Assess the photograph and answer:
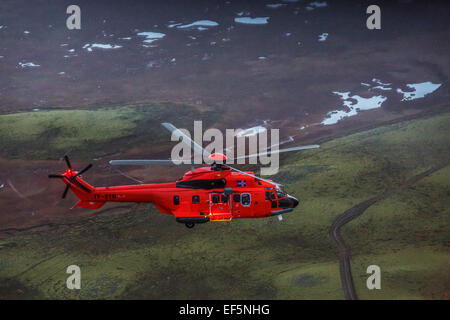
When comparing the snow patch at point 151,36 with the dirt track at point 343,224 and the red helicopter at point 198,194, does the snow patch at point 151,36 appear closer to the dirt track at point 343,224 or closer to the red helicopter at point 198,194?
the dirt track at point 343,224

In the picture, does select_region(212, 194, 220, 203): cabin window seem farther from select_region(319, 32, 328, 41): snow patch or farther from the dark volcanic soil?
select_region(319, 32, 328, 41): snow patch

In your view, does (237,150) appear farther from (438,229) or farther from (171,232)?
(438,229)

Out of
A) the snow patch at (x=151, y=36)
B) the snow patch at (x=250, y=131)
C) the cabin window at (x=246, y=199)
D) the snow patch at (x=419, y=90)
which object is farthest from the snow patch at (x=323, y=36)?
the cabin window at (x=246, y=199)

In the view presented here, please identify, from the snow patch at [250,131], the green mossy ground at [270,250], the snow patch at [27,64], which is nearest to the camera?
the green mossy ground at [270,250]

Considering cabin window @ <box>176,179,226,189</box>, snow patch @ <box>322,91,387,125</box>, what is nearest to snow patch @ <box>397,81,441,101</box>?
snow patch @ <box>322,91,387,125</box>

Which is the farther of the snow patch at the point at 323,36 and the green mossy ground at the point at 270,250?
the snow patch at the point at 323,36

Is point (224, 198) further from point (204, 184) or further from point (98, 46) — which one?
point (98, 46)

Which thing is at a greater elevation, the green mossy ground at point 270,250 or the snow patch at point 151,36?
the snow patch at point 151,36
